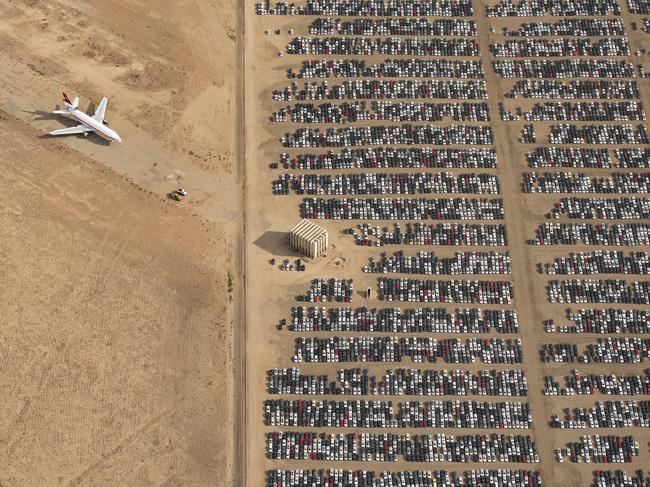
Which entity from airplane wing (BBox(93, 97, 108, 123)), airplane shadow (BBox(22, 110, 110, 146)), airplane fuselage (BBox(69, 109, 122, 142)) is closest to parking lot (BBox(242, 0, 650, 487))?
airplane fuselage (BBox(69, 109, 122, 142))

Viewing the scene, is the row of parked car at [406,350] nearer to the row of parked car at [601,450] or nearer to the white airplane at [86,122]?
the row of parked car at [601,450]

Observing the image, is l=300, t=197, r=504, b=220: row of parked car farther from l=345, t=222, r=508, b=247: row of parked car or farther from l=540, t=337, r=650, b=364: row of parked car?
l=540, t=337, r=650, b=364: row of parked car

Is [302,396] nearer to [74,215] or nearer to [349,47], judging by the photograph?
[74,215]

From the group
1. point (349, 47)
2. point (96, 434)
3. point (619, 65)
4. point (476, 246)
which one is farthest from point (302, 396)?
point (619, 65)

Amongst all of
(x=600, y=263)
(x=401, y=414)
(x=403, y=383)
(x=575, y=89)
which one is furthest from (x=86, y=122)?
(x=600, y=263)

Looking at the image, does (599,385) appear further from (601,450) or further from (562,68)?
(562,68)
